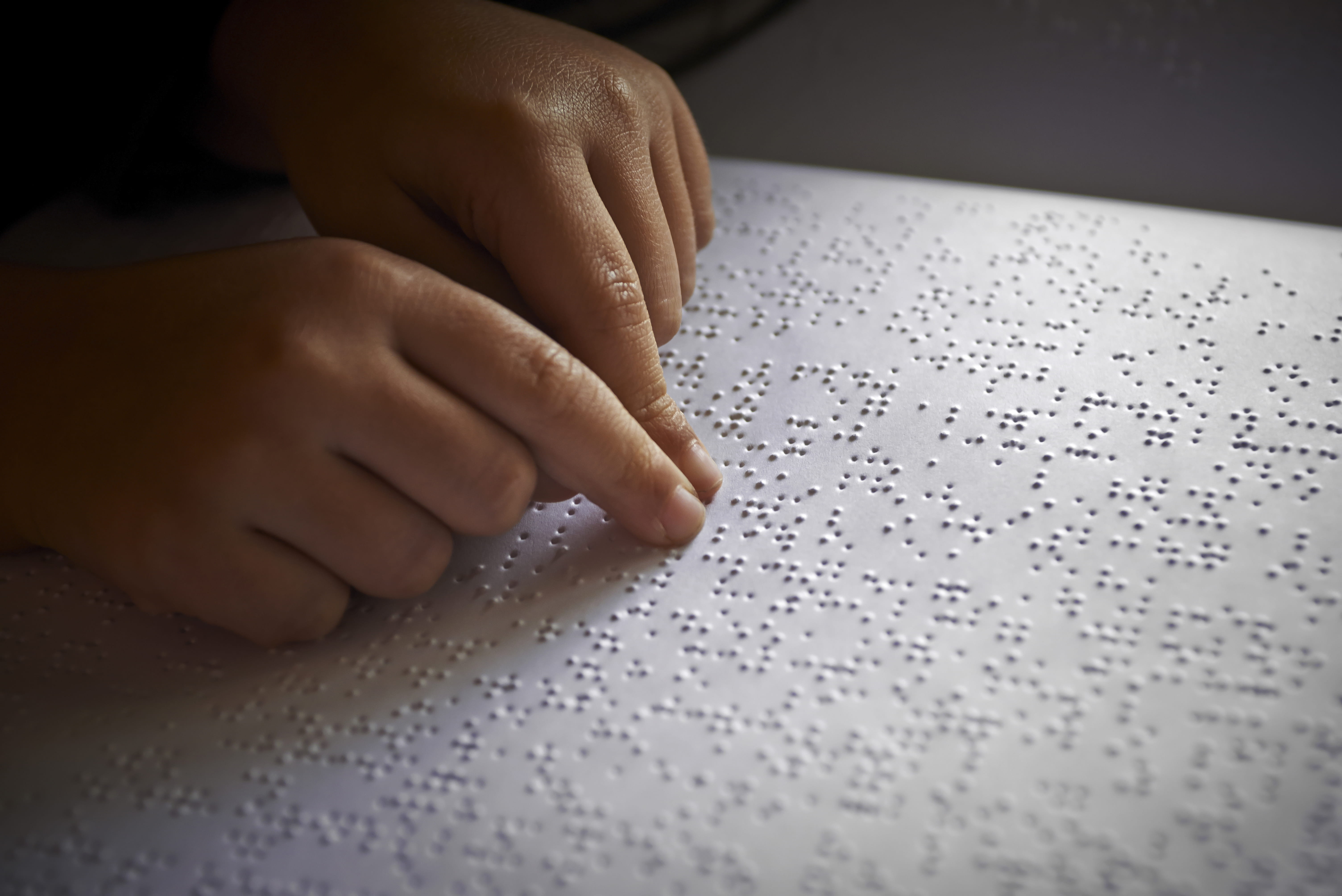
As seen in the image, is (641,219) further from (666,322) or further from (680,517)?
(680,517)

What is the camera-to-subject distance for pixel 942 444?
0.52 metres

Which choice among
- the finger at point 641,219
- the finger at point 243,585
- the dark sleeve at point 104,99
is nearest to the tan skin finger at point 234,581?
the finger at point 243,585

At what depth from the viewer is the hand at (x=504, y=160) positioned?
490 mm

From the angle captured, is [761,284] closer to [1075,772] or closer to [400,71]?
[400,71]

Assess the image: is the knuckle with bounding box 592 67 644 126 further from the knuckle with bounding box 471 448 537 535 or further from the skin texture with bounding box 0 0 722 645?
the knuckle with bounding box 471 448 537 535

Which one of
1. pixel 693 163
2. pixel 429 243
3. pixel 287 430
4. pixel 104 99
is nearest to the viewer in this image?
pixel 287 430

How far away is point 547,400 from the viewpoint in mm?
430

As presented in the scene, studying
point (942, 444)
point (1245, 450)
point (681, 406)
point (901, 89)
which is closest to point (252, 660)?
point (681, 406)

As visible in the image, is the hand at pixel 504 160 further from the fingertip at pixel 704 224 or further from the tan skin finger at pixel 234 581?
the tan skin finger at pixel 234 581

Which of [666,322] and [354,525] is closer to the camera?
[354,525]

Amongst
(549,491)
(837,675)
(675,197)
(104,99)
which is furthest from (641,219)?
(104,99)

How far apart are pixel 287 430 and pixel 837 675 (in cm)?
28

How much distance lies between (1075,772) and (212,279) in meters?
0.46

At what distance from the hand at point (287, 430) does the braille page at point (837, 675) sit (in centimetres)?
4
